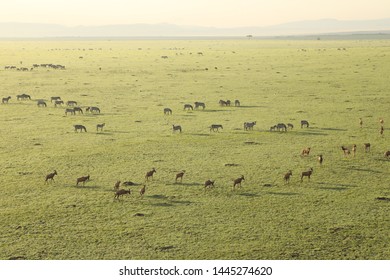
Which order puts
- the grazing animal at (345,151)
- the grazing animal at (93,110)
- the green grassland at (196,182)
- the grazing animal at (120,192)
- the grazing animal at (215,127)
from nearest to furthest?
1. the green grassland at (196,182)
2. the grazing animal at (120,192)
3. the grazing animal at (345,151)
4. the grazing animal at (215,127)
5. the grazing animal at (93,110)

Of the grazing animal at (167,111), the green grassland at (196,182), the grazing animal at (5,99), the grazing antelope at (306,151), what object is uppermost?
the grazing animal at (5,99)

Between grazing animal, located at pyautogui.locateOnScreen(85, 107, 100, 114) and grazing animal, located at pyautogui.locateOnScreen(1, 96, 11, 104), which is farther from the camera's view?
grazing animal, located at pyautogui.locateOnScreen(1, 96, 11, 104)

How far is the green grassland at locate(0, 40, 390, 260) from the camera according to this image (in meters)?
15.4

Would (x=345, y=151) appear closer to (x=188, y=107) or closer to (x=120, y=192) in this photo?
(x=120, y=192)

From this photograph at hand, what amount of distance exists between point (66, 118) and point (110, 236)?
74.9 ft

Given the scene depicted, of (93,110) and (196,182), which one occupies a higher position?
(93,110)

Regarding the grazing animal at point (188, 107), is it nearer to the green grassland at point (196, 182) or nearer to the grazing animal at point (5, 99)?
the green grassland at point (196, 182)

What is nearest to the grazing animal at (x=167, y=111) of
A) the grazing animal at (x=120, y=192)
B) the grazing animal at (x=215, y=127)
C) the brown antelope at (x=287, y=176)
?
the grazing animal at (x=215, y=127)

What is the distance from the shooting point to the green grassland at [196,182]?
15.4m

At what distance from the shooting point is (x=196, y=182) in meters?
21.4

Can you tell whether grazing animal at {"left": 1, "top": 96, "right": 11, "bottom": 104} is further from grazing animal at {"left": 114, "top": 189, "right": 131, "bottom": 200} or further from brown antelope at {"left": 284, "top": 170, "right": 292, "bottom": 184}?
brown antelope at {"left": 284, "top": 170, "right": 292, "bottom": 184}

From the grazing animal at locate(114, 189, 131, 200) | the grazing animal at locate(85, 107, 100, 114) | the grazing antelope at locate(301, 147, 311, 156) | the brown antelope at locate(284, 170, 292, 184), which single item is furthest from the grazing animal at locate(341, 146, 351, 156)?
the grazing animal at locate(85, 107, 100, 114)

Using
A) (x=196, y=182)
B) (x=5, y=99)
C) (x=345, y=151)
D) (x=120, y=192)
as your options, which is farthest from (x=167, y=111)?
(x=120, y=192)
